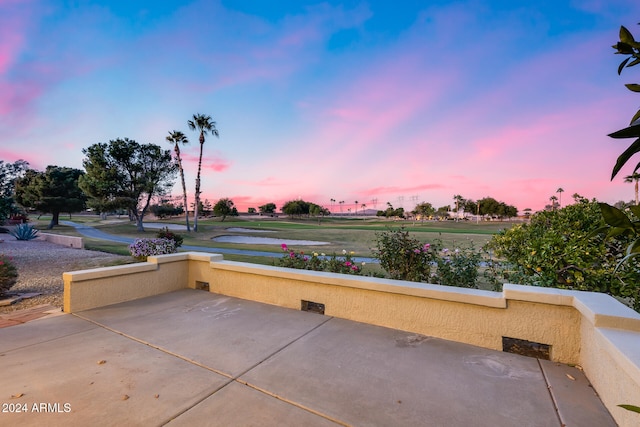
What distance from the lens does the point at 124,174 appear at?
31234 millimetres

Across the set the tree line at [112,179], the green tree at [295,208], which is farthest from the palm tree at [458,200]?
the tree line at [112,179]

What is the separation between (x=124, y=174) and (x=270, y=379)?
36013mm

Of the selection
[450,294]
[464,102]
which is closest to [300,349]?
[450,294]

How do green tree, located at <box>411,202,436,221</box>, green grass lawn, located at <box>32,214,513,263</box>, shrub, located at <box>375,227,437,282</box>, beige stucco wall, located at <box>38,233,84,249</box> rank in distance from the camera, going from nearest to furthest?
shrub, located at <box>375,227,437,282</box> → beige stucco wall, located at <box>38,233,84,249</box> → green grass lawn, located at <box>32,214,513,263</box> → green tree, located at <box>411,202,436,221</box>

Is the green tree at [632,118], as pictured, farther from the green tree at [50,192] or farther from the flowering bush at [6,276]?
the green tree at [50,192]

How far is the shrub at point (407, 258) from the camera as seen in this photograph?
19.1 ft

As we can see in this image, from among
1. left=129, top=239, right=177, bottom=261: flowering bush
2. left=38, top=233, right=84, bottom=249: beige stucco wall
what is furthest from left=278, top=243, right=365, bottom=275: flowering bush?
left=38, top=233, right=84, bottom=249: beige stucco wall

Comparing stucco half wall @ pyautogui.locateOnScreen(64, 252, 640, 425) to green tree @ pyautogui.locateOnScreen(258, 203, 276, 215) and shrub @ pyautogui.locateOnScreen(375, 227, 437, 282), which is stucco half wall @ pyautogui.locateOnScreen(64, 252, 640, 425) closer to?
shrub @ pyautogui.locateOnScreen(375, 227, 437, 282)

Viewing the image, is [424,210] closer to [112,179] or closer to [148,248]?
[112,179]

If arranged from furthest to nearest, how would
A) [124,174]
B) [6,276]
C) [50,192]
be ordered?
[50,192] < [124,174] < [6,276]

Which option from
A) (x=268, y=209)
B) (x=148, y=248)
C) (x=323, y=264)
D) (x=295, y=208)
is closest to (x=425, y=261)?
(x=323, y=264)

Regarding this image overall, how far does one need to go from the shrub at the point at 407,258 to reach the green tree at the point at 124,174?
32771mm

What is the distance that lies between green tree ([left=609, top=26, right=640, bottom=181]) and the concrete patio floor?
2.30m

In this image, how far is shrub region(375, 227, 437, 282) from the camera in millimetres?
5812
